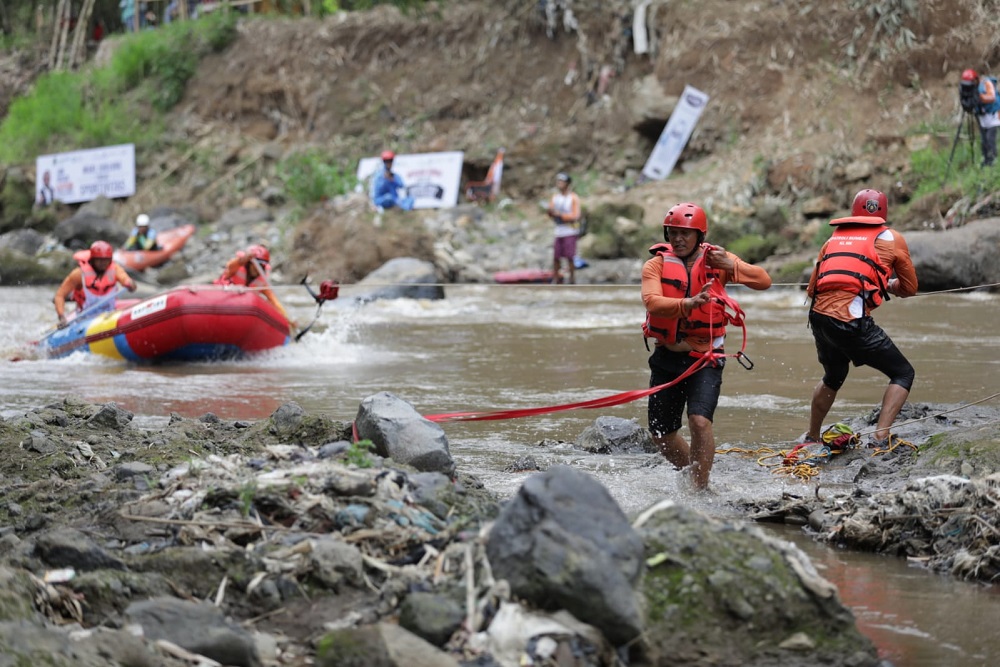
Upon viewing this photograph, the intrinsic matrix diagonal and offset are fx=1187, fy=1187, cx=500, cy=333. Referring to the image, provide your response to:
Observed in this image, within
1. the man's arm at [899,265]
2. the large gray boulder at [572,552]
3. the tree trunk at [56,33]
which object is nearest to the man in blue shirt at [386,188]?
the man's arm at [899,265]

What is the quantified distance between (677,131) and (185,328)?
13.5 m

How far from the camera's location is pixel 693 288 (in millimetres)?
6160

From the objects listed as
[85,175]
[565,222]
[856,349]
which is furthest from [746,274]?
[85,175]

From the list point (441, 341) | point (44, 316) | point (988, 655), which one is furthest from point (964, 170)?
point (988, 655)

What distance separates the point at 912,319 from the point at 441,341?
5433 millimetres

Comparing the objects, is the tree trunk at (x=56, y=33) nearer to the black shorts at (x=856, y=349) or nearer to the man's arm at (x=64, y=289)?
the man's arm at (x=64, y=289)

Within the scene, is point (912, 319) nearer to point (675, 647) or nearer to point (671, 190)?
point (671, 190)

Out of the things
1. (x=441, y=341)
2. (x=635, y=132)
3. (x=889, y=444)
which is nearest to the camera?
(x=889, y=444)

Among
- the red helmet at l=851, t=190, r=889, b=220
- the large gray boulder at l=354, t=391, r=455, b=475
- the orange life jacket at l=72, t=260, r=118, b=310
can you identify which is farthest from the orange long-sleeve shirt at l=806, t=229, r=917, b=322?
the orange life jacket at l=72, t=260, r=118, b=310

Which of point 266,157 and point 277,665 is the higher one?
point 266,157

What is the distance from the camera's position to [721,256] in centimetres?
607

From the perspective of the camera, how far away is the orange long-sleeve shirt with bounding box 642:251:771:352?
6.02m

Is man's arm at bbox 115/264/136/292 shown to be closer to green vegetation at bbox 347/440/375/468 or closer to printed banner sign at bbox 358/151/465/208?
green vegetation at bbox 347/440/375/468

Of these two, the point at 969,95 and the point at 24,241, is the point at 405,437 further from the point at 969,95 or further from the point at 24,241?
the point at 24,241
